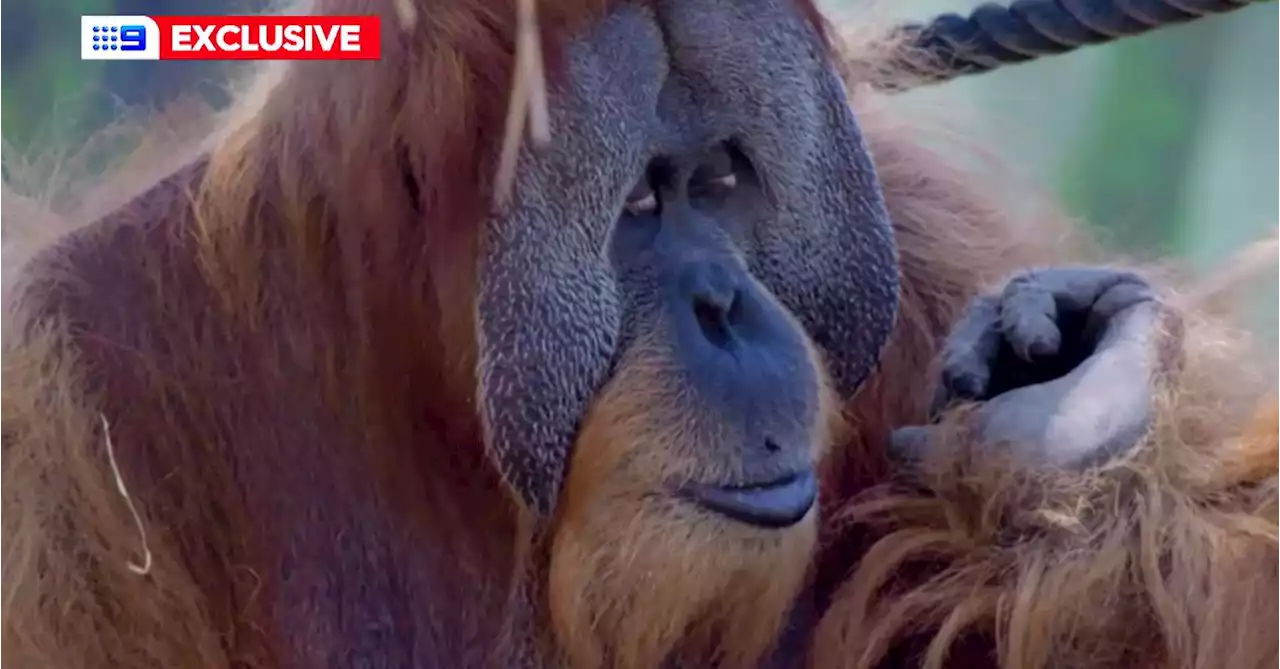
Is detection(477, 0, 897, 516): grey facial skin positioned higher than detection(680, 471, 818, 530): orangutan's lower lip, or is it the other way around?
detection(477, 0, 897, 516): grey facial skin

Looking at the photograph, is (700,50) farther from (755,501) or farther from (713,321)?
(755,501)

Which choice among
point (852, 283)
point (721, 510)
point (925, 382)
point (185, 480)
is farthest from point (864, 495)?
point (185, 480)

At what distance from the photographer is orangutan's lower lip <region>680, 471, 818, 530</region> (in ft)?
4.79

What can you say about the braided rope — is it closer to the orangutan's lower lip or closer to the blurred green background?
the orangutan's lower lip

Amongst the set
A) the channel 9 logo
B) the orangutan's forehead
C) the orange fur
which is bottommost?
the orange fur

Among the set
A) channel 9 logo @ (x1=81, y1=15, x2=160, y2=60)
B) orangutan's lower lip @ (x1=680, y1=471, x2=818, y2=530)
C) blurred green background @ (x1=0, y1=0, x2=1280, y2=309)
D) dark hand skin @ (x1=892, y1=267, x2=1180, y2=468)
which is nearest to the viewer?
orangutan's lower lip @ (x1=680, y1=471, x2=818, y2=530)

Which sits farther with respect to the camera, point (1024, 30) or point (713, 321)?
point (1024, 30)

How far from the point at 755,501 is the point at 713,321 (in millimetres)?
148

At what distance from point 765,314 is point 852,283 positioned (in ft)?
0.57

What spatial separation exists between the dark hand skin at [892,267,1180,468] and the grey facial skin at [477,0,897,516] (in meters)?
0.15

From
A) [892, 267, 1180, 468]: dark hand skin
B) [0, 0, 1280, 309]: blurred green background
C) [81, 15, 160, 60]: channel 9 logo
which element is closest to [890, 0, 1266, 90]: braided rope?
[892, 267, 1180, 468]: dark hand skin

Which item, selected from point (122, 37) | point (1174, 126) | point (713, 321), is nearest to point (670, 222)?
point (713, 321)

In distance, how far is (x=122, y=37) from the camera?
5.85 ft

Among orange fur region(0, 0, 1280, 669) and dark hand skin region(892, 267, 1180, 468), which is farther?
dark hand skin region(892, 267, 1180, 468)
